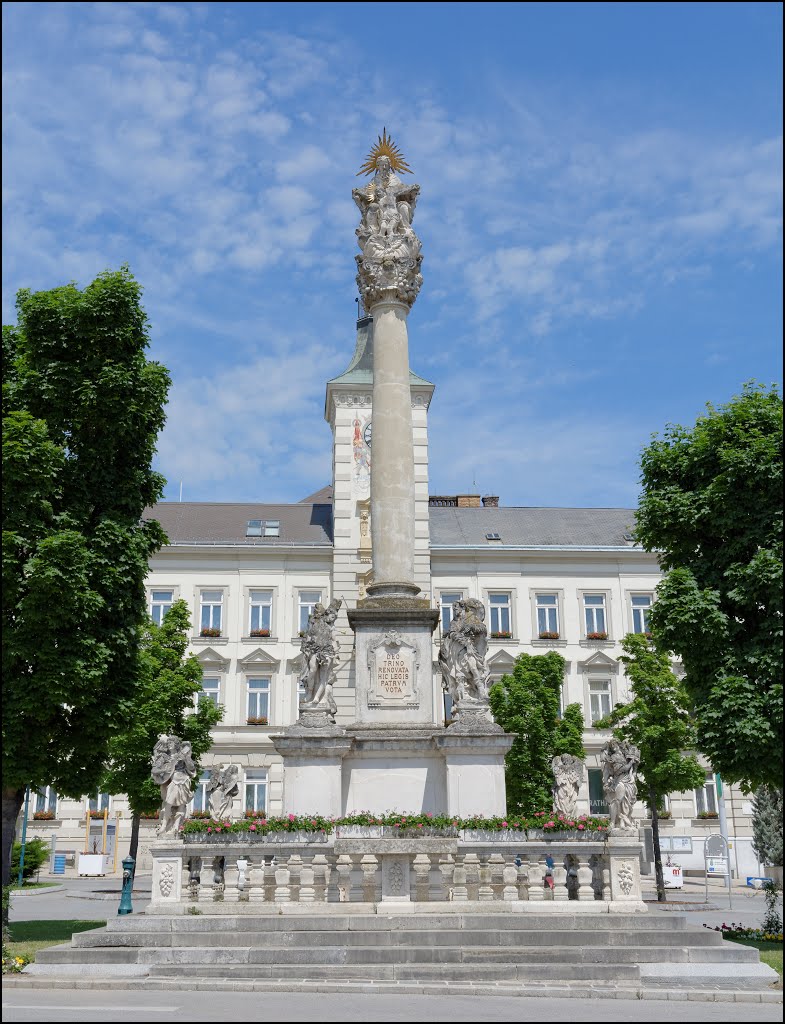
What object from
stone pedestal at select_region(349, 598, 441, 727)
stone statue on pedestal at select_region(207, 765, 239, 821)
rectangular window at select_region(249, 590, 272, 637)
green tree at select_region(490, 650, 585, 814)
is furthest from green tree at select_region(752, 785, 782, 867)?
stone statue on pedestal at select_region(207, 765, 239, 821)

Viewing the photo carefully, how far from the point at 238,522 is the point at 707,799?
26.4m

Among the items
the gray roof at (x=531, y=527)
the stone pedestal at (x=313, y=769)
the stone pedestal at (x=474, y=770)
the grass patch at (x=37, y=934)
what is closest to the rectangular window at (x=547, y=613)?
the gray roof at (x=531, y=527)

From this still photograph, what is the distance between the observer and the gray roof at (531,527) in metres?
50.7

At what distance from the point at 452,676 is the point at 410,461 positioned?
4672mm

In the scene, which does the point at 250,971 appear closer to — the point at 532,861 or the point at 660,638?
the point at 532,861

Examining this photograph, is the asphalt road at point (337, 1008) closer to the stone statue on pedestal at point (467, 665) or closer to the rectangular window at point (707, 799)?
the stone statue on pedestal at point (467, 665)

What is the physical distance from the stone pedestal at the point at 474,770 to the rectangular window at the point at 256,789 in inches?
1143

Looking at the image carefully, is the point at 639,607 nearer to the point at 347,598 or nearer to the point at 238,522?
the point at 347,598

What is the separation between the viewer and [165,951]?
13.5m

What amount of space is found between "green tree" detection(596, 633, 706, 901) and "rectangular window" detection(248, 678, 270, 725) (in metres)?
19.0

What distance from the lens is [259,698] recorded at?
4712 centimetres

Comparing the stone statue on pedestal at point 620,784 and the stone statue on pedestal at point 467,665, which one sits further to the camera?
the stone statue on pedestal at point 467,665

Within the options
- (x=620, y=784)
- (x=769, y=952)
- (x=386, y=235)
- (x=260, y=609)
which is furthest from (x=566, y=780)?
(x=260, y=609)

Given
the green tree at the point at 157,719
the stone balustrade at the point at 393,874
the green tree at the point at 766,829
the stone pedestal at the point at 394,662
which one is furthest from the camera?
the green tree at the point at 766,829
